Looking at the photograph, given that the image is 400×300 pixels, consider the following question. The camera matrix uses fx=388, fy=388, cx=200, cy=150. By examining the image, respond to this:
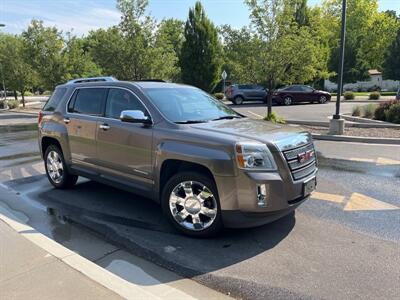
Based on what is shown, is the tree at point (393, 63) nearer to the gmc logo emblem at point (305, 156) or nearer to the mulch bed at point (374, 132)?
the mulch bed at point (374, 132)

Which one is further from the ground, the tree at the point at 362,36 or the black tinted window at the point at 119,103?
the tree at the point at 362,36

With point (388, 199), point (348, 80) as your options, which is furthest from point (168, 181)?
point (348, 80)

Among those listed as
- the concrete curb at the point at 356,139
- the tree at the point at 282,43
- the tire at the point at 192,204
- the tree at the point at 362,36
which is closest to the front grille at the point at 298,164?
the tire at the point at 192,204

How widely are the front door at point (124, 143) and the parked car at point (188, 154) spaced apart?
0.04ft

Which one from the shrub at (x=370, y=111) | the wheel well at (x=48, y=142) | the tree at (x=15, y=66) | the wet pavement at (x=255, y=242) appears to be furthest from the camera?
the tree at (x=15, y=66)

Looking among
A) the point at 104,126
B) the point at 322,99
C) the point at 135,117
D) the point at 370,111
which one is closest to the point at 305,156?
the point at 135,117

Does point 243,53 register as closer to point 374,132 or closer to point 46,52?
point 374,132

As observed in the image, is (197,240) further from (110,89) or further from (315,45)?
(315,45)

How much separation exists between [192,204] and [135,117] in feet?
4.18

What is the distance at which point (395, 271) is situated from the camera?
12.0 feet

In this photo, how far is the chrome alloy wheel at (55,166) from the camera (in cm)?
661

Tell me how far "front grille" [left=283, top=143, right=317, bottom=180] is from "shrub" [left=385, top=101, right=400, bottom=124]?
12.4 metres

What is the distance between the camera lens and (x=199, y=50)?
29906mm

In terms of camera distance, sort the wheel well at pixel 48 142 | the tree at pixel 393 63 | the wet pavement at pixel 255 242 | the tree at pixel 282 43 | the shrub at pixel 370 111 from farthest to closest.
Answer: the tree at pixel 393 63, the shrub at pixel 370 111, the tree at pixel 282 43, the wheel well at pixel 48 142, the wet pavement at pixel 255 242
